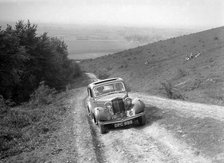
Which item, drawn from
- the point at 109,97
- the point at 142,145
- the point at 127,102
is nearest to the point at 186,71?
the point at 127,102

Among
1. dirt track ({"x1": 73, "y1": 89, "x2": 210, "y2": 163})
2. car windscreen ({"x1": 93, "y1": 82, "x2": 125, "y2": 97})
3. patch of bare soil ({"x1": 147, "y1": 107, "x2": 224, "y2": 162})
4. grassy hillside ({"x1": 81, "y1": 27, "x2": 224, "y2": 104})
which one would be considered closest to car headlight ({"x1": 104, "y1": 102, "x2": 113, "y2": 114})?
dirt track ({"x1": 73, "y1": 89, "x2": 210, "y2": 163})

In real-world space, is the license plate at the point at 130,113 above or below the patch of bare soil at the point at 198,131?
above

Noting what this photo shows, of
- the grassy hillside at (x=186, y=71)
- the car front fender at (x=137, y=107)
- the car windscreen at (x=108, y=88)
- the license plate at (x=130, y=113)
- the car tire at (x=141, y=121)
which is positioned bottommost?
the grassy hillside at (x=186, y=71)

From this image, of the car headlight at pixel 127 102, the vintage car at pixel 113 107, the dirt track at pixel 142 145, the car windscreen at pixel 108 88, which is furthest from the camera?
the car windscreen at pixel 108 88

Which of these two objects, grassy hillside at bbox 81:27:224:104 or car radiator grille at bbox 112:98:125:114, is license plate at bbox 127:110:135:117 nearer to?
car radiator grille at bbox 112:98:125:114

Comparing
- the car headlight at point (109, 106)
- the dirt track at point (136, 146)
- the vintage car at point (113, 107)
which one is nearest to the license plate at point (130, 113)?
the vintage car at point (113, 107)

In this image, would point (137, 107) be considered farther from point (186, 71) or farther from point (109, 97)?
point (186, 71)

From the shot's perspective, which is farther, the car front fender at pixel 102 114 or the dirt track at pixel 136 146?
the car front fender at pixel 102 114

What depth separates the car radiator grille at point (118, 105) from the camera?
15016 mm

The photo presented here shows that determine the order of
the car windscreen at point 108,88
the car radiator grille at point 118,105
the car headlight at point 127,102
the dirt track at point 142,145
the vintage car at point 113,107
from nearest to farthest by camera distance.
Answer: the dirt track at point 142,145 < the vintage car at point 113,107 < the car radiator grille at point 118,105 < the car headlight at point 127,102 < the car windscreen at point 108,88

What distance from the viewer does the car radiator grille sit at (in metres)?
15.0

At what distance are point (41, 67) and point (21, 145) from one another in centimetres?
3306

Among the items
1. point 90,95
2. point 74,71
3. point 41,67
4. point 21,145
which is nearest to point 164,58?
point 41,67

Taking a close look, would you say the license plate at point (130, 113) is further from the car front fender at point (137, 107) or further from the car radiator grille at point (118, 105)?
the car radiator grille at point (118, 105)
